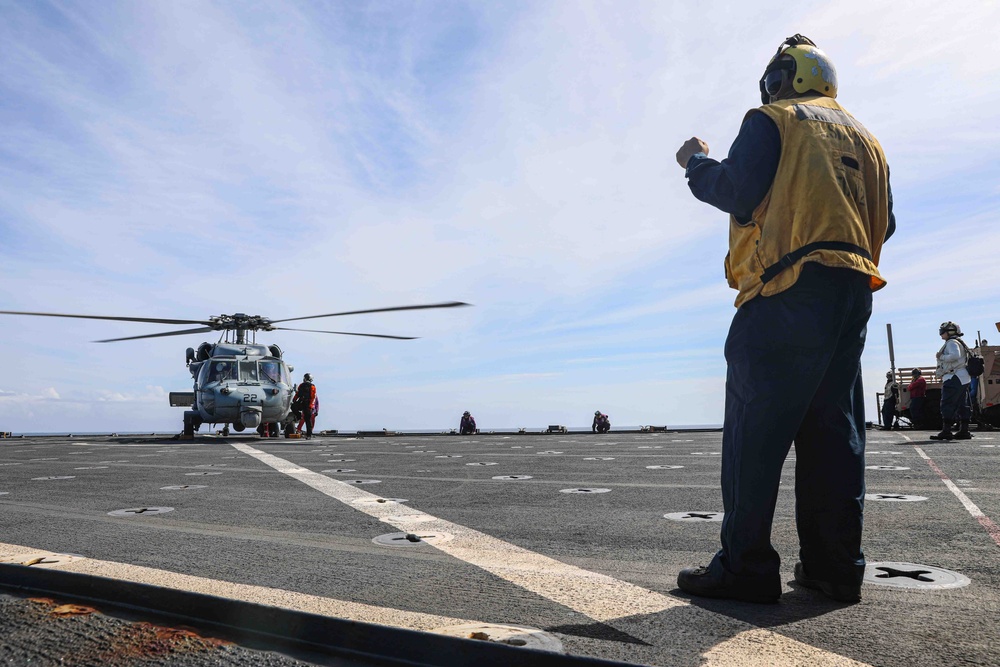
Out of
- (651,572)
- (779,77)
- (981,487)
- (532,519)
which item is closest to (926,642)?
A: (651,572)

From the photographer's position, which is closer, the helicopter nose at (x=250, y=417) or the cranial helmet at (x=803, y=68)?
the cranial helmet at (x=803, y=68)

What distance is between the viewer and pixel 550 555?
10.2ft

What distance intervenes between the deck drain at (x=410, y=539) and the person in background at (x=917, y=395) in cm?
1861

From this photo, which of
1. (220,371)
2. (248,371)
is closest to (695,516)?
(248,371)

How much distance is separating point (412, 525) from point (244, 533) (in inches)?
35.9

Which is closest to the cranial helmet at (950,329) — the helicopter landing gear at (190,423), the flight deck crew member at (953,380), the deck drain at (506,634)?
the flight deck crew member at (953,380)

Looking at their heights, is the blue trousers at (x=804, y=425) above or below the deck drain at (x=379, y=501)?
above

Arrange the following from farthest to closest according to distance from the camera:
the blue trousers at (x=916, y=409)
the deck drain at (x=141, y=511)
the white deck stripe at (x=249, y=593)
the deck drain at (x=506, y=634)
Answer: the blue trousers at (x=916, y=409) < the deck drain at (x=141, y=511) < the white deck stripe at (x=249, y=593) < the deck drain at (x=506, y=634)

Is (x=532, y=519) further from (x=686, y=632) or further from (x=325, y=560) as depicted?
(x=686, y=632)

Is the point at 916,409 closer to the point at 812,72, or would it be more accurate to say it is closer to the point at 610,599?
the point at 812,72

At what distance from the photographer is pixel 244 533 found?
383 cm

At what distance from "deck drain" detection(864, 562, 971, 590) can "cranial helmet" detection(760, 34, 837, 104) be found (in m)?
1.90

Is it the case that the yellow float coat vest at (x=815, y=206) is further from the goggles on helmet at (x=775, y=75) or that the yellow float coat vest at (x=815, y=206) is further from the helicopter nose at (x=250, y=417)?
the helicopter nose at (x=250, y=417)

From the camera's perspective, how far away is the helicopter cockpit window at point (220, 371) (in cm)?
2211
